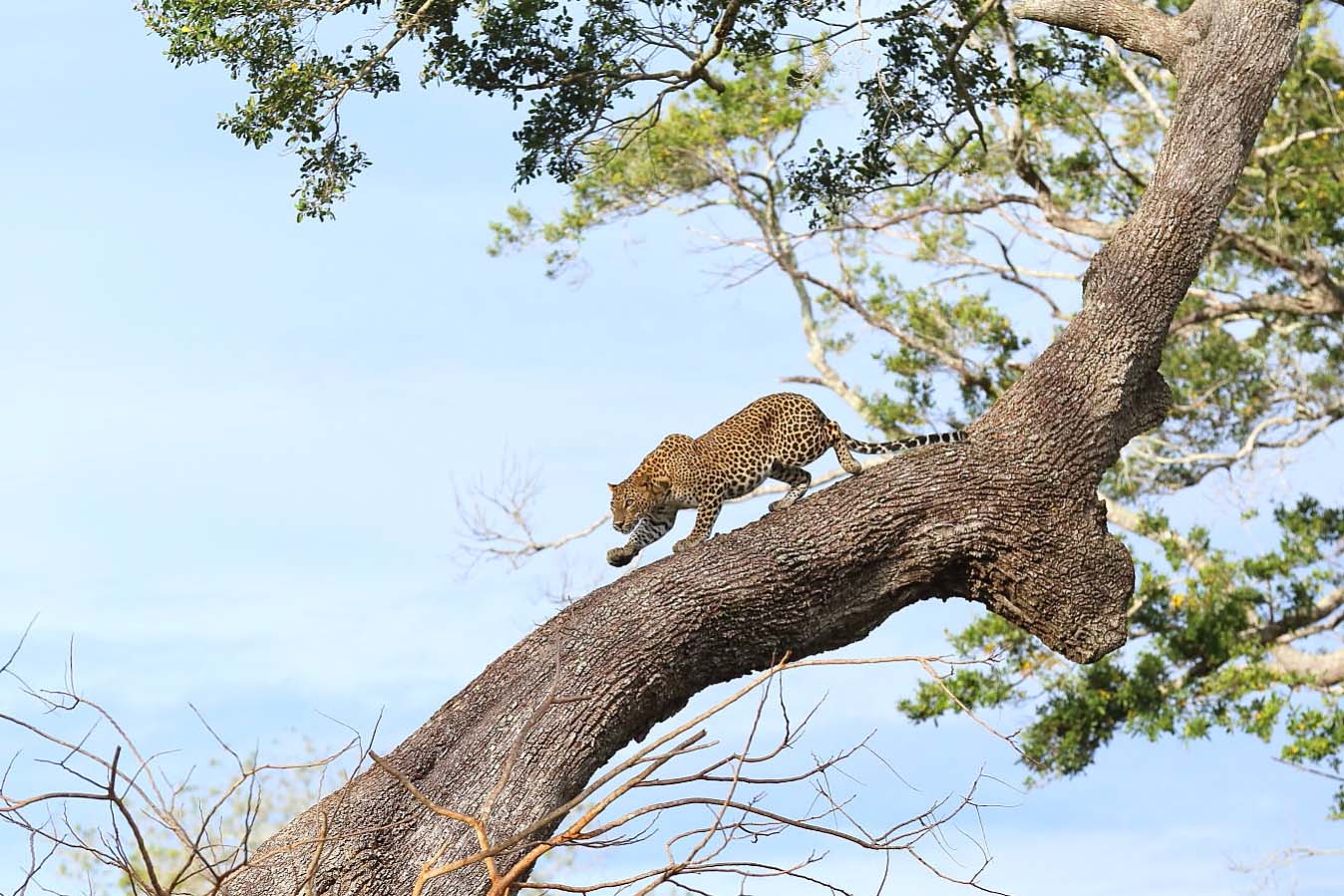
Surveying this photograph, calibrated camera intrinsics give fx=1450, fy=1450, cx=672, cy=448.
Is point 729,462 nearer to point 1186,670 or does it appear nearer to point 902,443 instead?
point 902,443

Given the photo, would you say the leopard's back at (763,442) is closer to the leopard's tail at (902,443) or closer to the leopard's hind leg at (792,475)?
the leopard's hind leg at (792,475)

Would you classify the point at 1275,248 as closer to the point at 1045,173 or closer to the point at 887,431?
the point at 1045,173

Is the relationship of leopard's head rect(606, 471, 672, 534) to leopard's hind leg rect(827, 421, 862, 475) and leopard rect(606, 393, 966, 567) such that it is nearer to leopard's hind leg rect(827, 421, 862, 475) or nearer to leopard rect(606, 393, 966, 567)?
leopard rect(606, 393, 966, 567)

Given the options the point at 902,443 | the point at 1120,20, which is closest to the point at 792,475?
the point at 902,443

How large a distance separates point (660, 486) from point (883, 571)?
4.22 ft

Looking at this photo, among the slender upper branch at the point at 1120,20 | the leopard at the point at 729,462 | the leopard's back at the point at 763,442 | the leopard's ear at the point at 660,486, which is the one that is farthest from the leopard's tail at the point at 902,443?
the slender upper branch at the point at 1120,20

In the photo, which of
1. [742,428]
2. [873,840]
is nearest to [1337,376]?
[742,428]

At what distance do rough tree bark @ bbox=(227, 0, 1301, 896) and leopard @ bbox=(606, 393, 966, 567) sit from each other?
0.52 m

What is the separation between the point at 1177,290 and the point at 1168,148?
0.74 meters

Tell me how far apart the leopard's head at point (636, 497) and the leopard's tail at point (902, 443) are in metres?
0.91

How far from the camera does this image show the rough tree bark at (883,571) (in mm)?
5578

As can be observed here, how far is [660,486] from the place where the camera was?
22.7ft

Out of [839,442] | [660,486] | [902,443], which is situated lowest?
[902,443]

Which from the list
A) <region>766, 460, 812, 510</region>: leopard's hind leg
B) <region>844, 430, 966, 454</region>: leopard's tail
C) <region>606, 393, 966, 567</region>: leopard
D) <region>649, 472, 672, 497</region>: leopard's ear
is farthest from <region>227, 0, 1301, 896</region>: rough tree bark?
<region>649, 472, 672, 497</region>: leopard's ear
